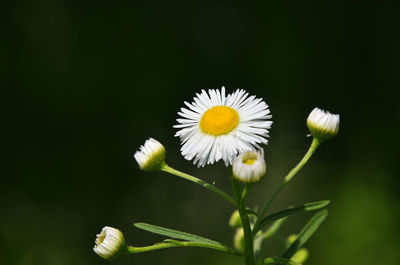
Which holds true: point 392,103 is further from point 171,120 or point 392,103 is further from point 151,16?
point 151,16

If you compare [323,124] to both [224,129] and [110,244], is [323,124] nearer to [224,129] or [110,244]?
[224,129]

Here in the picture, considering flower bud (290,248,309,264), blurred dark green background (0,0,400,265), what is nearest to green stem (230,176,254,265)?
flower bud (290,248,309,264)

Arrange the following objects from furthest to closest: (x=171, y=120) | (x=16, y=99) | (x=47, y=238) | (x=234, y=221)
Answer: (x=171, y=120) < (x=16, y=99) < (x=47, y=238) < (x=234, y=221)

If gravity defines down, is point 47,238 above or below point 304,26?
below

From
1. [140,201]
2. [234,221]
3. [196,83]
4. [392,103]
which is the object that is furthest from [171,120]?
[234,221]

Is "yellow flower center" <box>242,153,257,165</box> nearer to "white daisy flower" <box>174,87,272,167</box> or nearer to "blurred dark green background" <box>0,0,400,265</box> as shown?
"white daisy flower" <box>174,87,272,167</box>

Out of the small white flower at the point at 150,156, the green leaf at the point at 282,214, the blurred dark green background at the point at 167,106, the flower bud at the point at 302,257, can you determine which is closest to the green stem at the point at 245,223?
the green leaf at the point at 282,214

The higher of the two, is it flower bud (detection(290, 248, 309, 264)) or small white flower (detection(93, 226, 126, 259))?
flower bud (detection(290, 248, 309, 264))
